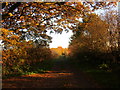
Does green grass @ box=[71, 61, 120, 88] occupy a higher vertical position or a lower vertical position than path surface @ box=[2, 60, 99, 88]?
higher

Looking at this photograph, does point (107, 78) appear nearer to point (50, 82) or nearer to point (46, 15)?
point (50, 82)

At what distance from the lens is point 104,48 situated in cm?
1562

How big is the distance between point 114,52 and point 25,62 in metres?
10.1

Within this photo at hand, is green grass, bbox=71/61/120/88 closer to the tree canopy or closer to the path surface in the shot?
the path surface

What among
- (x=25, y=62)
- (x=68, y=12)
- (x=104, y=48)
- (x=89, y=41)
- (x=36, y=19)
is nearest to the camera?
(x=68, y=12)

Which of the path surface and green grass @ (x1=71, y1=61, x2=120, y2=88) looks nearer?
green grass @ (x1=71, y1=61, x2=120, y2=88)

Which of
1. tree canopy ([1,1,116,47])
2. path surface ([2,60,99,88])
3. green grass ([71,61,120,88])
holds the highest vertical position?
tree canopy ([1,1,116,47])

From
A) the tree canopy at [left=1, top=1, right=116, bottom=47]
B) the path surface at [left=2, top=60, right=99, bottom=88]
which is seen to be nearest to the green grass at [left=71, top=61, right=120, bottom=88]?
the path surface at [left=2, top=60, right=99, bottom=88]

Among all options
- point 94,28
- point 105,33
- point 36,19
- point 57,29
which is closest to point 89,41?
point 94,28

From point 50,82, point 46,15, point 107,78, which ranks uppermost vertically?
point 46,15

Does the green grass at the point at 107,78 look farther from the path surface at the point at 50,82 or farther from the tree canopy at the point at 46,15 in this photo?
the tree canopy at the point at 46,15

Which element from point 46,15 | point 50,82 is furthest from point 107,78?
point 46,15

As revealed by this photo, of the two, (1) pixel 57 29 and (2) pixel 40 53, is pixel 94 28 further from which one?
(2) pixel 40 53

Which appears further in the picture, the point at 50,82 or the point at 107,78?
the point at 107,78
